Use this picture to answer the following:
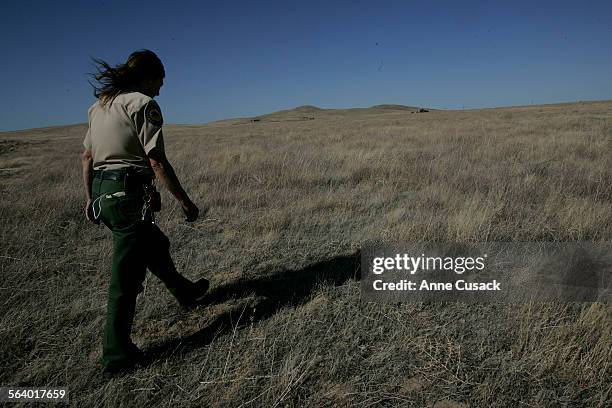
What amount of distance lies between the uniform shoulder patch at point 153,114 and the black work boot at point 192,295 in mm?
1380

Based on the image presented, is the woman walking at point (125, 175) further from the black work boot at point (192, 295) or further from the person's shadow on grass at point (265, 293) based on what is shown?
the black work boot at point (192, 295)

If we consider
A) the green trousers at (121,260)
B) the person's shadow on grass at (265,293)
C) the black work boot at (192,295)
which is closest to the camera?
the green trousers at (121,260)

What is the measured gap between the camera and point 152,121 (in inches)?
77.0

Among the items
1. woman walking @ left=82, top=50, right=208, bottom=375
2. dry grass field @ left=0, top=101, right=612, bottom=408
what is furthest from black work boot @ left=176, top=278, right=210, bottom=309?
woman walking @ left=82, top=50, right=208, bottom=375

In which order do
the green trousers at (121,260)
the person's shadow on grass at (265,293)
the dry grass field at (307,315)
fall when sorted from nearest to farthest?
the dry grass field at (307,315) < the green trousers at (121,260) < the person's shadow on grass at (265,293)

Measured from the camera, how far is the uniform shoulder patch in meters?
1.95

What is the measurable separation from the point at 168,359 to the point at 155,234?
34.0 inches

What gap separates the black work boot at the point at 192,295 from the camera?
8.91ft

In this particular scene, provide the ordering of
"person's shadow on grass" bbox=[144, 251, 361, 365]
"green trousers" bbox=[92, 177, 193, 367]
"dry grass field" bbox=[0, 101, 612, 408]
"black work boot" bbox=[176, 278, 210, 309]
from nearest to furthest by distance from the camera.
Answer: "dry grass field" bbox=[0, 101, 612, 408] < "green trousers" bbox=[92, 177, 193, 367] < "person's shadow on grass" bbox=[144, 251, 361, 365] < "black work boot" bbox=[176, 278, 210, 309]

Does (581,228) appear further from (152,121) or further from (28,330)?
(28,330)

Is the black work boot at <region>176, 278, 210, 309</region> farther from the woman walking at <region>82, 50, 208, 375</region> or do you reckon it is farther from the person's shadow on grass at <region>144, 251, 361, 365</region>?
the woman walking at <region>82, 50, 208, 375</region>

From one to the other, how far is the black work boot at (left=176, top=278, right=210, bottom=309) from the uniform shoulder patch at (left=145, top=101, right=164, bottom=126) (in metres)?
1.38

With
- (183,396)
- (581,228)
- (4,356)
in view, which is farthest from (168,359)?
(581,228)

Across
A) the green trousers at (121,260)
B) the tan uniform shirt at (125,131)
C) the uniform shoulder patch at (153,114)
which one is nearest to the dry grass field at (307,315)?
the green trousers at (121,260)
